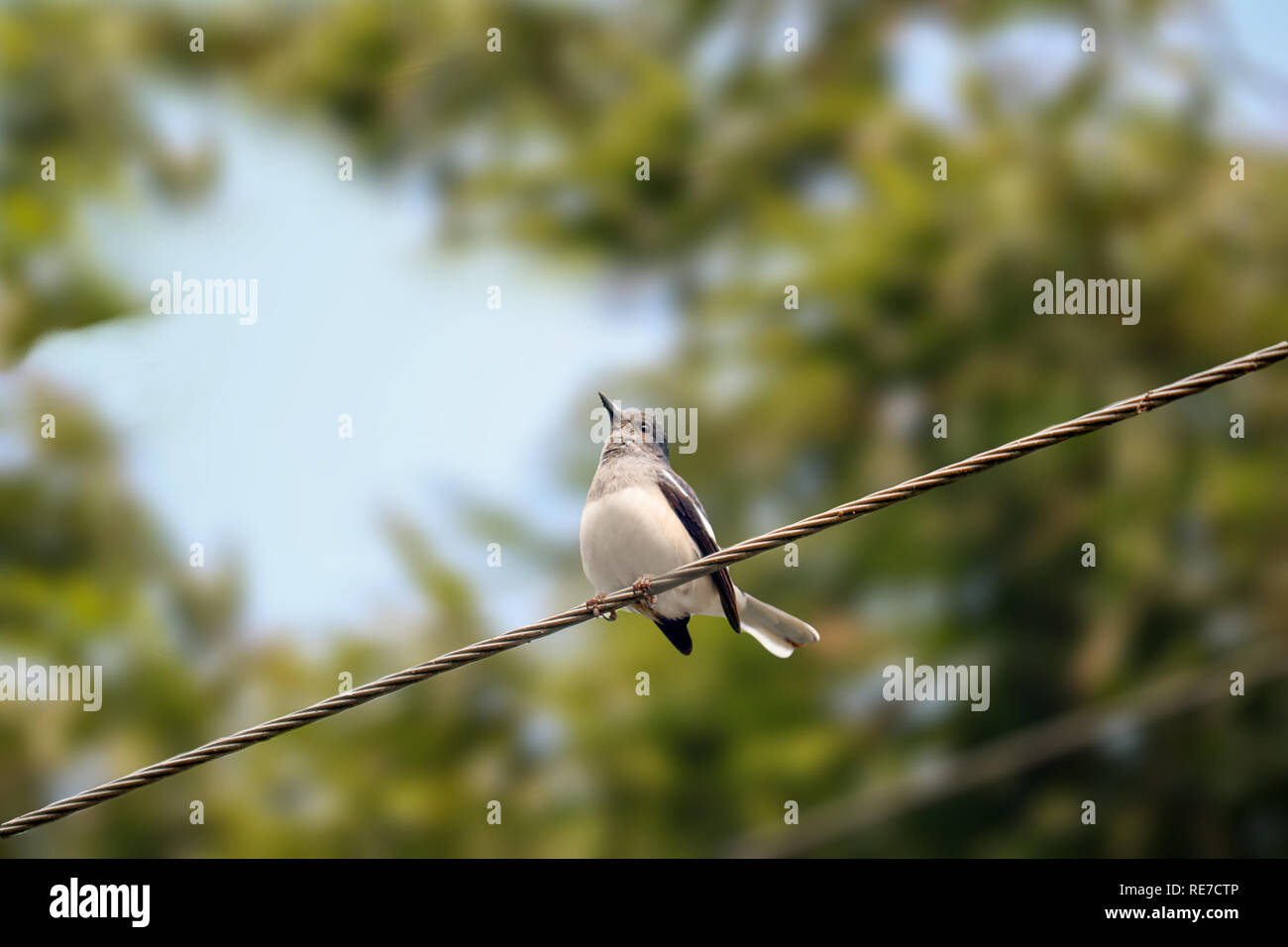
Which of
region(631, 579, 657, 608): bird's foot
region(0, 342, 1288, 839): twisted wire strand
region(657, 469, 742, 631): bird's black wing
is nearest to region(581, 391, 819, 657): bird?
region(657, 469, 742, 631): bird's black wing

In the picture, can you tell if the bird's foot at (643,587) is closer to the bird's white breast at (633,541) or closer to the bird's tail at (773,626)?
the bird's white breast at (633,541)

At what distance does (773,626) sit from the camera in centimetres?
425

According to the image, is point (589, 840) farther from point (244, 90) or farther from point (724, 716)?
point (244, 90)

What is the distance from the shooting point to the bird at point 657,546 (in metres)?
4.12

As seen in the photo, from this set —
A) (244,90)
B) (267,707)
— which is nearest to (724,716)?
(267,707)

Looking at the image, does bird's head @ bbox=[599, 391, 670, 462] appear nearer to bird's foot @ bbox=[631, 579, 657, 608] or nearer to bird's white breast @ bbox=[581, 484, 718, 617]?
bird's white breast @ bbox=[581, 484, 718, 617]

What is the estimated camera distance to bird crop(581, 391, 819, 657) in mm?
4125

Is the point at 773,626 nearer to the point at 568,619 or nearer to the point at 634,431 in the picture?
the point at 634,431

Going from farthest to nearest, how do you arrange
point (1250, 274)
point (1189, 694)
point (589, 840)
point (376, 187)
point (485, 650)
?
point (376, 187)
point (1250, 274)
point (1189, 694)
point (589, 840)
point (485, 650)

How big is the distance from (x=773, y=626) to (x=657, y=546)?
1.75ft

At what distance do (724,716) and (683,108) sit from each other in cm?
442

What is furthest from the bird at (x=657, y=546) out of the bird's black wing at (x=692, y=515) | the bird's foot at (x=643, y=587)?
the bird's foot at (x=643, y=587)

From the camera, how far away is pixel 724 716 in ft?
23.9

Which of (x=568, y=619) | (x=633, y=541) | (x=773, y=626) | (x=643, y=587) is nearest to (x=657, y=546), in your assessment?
(x=633, y=541)
